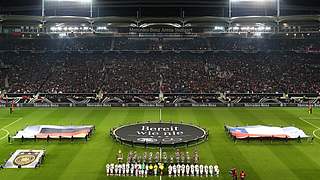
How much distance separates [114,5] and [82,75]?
14.8 m

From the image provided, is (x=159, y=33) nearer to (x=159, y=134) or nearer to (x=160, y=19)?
(x=160, y=19)

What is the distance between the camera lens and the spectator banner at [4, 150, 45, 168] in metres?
35.9

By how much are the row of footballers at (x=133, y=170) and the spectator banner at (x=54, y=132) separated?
486 inches

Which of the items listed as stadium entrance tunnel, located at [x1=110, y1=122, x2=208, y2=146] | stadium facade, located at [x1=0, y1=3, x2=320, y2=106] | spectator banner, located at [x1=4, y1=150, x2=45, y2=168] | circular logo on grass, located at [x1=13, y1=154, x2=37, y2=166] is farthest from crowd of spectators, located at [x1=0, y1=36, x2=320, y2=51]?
circular logo on grass, located at [x1=13, y1=154, x2=37, y2=166]

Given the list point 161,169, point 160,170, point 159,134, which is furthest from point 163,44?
point 161,169

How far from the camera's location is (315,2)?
78875 mm

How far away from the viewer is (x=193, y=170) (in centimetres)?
3362

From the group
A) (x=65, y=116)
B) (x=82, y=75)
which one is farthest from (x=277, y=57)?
(x=65, y=116)

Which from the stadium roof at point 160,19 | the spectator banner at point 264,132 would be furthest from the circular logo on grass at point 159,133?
the stadium roof at point 160,19

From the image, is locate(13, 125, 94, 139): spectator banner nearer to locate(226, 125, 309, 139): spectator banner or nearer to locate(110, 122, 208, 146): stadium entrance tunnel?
locate(110, 122, 208, 146): stadium entrance tunnel

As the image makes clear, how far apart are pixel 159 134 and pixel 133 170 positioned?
1276cm

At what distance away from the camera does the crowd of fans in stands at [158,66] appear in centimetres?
7856

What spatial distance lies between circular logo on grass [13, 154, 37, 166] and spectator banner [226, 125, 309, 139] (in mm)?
20719

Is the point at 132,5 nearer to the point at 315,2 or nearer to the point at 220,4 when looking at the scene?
the point at 220,4
